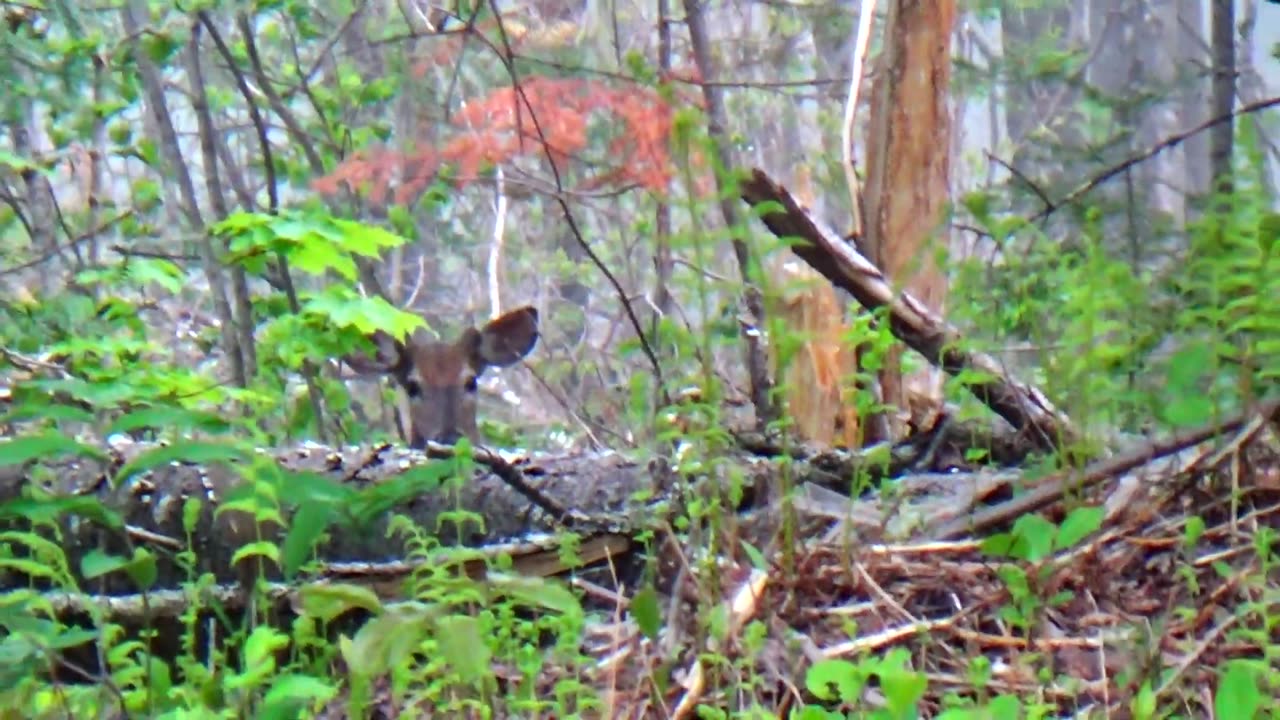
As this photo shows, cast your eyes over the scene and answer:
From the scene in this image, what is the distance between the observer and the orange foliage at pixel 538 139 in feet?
24.4

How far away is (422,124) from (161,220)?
11.7ft

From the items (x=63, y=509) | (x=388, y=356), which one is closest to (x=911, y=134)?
(x=388, y=356)

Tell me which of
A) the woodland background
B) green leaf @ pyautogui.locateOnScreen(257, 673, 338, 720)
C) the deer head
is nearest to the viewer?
green leaf @ pyautogui.locateOnScreen(257, 673, 338, 720)

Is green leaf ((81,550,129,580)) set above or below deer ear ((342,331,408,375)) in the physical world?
above

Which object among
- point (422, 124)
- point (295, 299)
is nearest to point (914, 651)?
point (295, 299)

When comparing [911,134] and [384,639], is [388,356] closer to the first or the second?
[911,134]

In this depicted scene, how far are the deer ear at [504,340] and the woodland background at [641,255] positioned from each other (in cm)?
31

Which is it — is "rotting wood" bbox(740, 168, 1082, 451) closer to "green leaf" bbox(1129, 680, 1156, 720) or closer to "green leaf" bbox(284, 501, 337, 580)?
"green leaf" bbox(1129, 680, 1156, 720)

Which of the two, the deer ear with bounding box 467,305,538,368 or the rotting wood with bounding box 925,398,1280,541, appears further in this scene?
the deer ear with bounding box 467,305,538,368

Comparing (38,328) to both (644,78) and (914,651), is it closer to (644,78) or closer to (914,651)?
(644,78)

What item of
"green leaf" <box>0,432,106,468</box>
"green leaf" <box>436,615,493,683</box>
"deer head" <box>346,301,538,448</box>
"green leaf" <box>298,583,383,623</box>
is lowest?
"deer head" <box>346,301,538,448</box>

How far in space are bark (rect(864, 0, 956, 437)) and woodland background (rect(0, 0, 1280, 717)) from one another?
13 millimetres

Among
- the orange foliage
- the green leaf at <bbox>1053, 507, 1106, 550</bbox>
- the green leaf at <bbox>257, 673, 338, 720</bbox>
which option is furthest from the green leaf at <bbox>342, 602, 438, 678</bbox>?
the orange foliage

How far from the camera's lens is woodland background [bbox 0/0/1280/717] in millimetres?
3127
